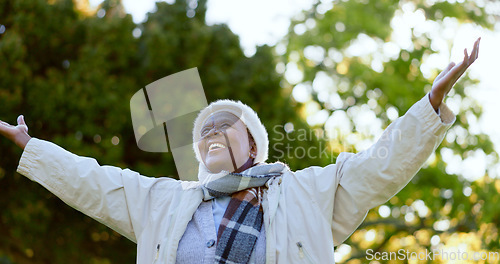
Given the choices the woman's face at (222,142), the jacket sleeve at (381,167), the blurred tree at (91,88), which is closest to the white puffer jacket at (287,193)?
the jacket sleeve at (381,167)

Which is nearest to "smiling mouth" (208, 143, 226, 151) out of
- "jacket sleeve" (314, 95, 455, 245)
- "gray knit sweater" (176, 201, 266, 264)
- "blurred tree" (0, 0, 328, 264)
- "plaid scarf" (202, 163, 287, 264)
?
"plaid scarf" (202, 163, 287, 264)

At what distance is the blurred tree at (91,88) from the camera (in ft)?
24.5

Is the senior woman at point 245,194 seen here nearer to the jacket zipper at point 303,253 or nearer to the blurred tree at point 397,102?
the jacket zipper at point 303,253

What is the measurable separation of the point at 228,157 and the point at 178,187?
29 cm

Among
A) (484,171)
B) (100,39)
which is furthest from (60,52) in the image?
(484,171)

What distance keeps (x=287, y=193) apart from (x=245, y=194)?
20 cm

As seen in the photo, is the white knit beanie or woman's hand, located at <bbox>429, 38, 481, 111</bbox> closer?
woman's hand, located at <bbox>429, 38, 481, 111</bbox>

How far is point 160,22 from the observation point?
8703 mm

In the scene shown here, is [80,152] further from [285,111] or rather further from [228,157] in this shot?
[228,157]

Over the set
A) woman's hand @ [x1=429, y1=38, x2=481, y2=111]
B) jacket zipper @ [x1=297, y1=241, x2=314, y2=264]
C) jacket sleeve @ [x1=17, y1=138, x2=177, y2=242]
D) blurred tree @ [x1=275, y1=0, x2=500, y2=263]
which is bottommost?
blurred tree @ [x1=275, y1=0, x2=500, y2=263]

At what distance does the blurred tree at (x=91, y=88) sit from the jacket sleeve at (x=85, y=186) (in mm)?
4796

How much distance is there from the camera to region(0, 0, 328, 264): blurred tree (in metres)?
7.46

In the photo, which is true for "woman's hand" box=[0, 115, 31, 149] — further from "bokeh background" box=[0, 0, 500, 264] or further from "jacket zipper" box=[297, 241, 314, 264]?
"bokeh background" box=[0, 0, 500, 264]

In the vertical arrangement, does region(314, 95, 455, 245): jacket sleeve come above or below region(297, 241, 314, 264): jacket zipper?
above
